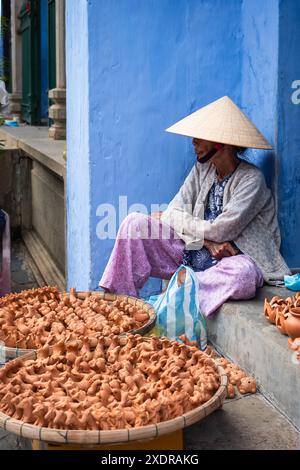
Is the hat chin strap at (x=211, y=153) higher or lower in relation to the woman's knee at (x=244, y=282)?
higher

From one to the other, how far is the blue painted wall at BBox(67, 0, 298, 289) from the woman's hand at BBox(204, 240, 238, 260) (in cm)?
60

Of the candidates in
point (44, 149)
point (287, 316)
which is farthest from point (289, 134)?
point (44, 149)

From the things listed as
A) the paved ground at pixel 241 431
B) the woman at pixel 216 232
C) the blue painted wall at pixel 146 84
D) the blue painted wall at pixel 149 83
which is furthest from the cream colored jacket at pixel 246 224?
the paved ground at pixel 241 431

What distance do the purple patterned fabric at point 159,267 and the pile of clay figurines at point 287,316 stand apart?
0.36 metres

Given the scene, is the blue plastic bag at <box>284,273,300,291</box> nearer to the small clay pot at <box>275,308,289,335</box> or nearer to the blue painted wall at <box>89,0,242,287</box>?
the small clay pot at <box>275,308,289,335</box>

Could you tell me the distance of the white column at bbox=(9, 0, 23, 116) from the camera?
517 inches

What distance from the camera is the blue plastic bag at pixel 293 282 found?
3566mm

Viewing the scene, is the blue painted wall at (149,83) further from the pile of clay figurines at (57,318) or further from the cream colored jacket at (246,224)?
the pile of clay figurines at (57,318)

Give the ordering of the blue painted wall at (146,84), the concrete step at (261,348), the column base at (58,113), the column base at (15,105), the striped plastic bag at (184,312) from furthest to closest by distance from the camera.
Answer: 1. the column base at (15,105)
2. the column base at (58,113)
3. the blue painted wall at (146,84)
4. the striped plastic bag at (184,312)
5. the concrete step at (261,348)

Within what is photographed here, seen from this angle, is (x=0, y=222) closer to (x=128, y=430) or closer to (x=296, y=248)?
(x=296, y=248)

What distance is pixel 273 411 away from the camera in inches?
114

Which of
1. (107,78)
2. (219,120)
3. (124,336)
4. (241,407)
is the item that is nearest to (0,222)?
(107,78)

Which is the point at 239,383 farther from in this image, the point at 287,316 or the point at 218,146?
the point at 218,146

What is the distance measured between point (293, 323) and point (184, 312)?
0.71 meters
